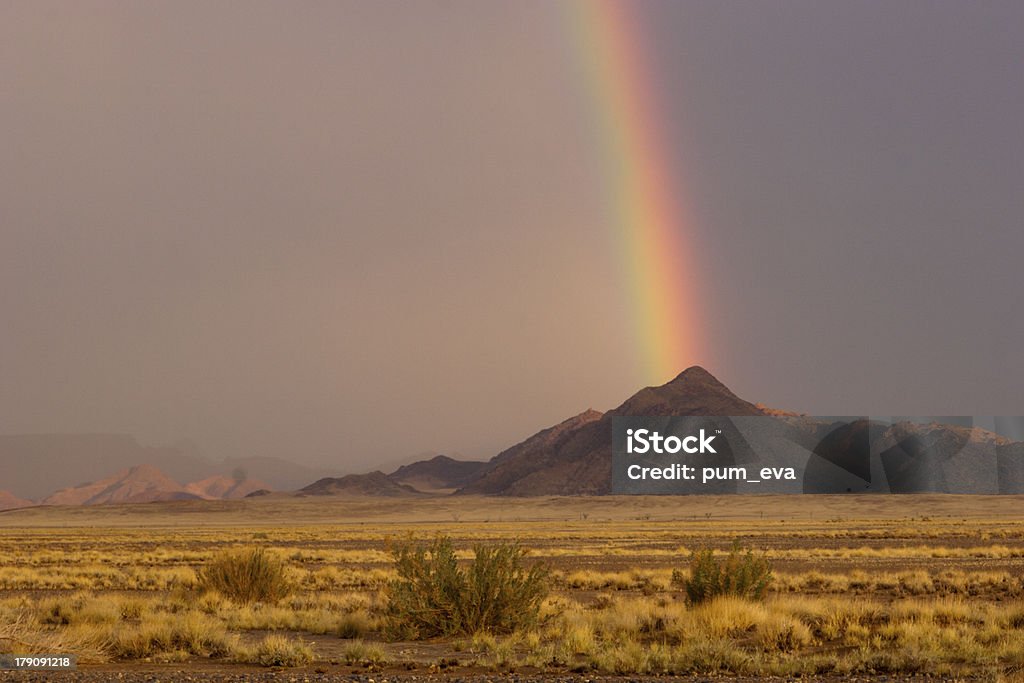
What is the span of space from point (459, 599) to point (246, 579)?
8.35m

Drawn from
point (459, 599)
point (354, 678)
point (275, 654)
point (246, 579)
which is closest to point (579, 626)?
point (459, 599)

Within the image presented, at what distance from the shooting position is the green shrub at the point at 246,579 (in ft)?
87.4

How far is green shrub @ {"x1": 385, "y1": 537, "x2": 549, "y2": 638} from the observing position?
20375 millimetres

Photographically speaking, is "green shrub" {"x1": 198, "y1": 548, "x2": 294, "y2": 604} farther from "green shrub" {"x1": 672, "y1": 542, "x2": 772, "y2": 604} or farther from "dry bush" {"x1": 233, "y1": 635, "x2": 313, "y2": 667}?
"green shrub" {"x1": 672, "y1": 542, "x2": 772, "y2": 604}

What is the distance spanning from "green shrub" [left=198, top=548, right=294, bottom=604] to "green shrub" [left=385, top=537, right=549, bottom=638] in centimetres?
700

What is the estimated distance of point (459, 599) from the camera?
2048 cm

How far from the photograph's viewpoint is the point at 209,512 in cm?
16700

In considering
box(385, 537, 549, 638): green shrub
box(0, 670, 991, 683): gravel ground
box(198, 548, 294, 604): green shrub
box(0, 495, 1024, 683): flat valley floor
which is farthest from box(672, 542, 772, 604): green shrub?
box(198, 548, 294, 604): green shrub

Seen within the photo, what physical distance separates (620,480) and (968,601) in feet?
528

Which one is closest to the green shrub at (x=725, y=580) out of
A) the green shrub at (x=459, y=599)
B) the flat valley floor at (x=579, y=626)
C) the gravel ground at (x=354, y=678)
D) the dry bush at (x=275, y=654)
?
the flat valley floor at (x=579, y=626)

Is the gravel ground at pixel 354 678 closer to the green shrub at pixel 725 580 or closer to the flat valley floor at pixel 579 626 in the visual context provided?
the flat valley floor at pixel 579 626

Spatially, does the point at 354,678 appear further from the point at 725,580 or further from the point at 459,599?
the point at 725,580

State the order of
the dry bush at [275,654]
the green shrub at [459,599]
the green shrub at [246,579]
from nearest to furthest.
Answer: the dry bush at [275,654]
the green shrub at [459,599]
the green shrub at [246,579]

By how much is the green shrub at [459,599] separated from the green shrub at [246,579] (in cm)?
700
